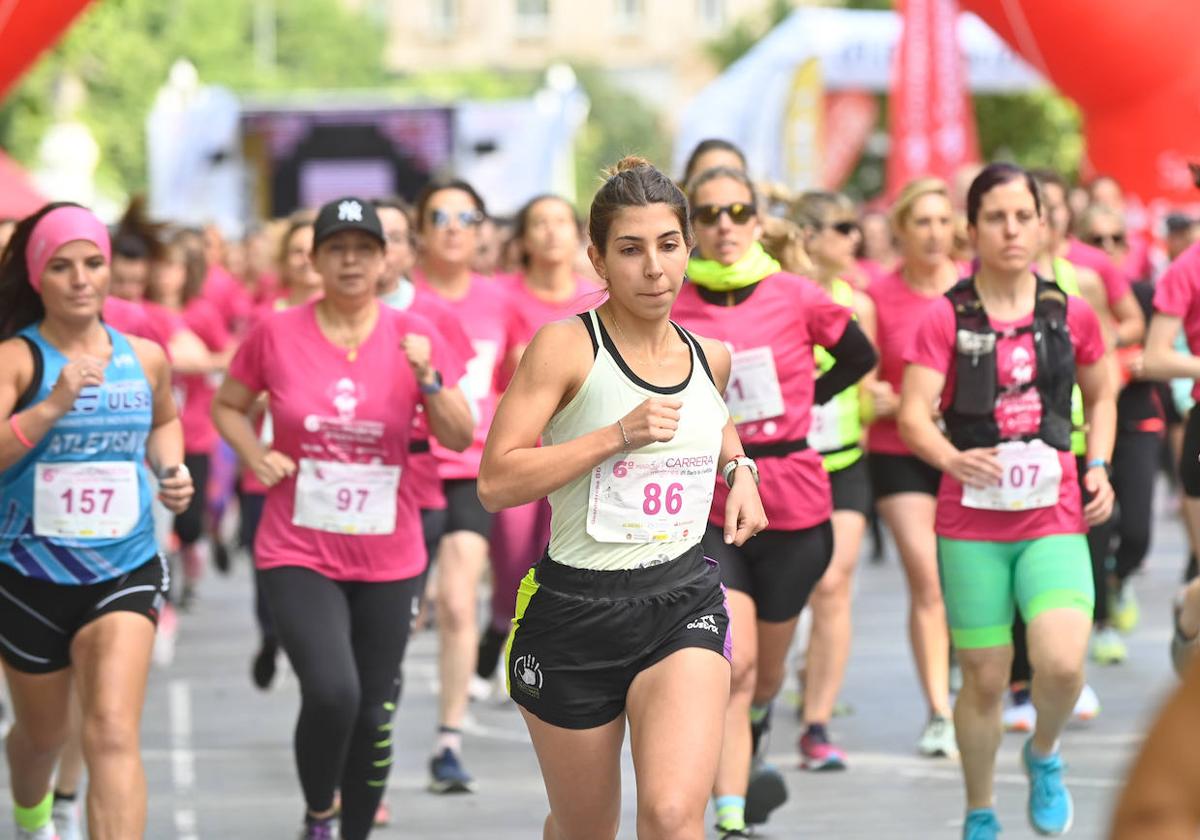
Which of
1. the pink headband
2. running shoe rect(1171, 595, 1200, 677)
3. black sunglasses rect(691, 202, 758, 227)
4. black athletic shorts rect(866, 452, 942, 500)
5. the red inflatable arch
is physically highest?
the red inflatable arch

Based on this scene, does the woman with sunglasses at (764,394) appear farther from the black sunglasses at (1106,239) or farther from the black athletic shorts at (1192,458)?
the black sunglasses at (1106,239)

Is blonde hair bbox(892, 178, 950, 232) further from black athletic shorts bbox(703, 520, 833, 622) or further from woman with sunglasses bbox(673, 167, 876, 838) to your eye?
black athletic shorts bbox(703, 520, 833, 622)

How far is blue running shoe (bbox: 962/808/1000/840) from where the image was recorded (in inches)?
274

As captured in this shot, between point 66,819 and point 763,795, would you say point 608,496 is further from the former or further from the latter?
point 66,819

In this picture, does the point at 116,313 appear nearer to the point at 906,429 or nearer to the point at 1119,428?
the point at 906,429

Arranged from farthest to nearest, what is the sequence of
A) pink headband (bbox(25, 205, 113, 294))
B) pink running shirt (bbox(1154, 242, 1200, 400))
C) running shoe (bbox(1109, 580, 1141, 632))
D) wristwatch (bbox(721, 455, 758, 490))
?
running shoe (bbox(1109, 580, 1141, 632)) → pink running shirt (bbox(1154, 242, 1200, 400)) → pink headband (bbox(25, 205, 113, 294)) → wristwatch (bbox(721, 455, 758, 490))

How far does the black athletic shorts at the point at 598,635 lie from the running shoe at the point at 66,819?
8.48ft

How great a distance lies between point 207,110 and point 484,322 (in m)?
19.7

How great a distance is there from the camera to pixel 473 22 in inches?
4476

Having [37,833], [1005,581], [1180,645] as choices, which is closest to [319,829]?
[37,833]

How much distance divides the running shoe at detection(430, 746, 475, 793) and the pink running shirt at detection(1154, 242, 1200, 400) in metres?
3.03

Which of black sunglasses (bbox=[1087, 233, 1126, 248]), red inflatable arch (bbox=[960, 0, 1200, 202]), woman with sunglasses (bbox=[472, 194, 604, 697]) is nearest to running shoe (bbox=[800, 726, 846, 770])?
woman with sunglasses (bbox=[472, 194, 604, 697])

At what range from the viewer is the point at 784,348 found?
7.44 meters

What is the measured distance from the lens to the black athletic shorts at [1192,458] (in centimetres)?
816
